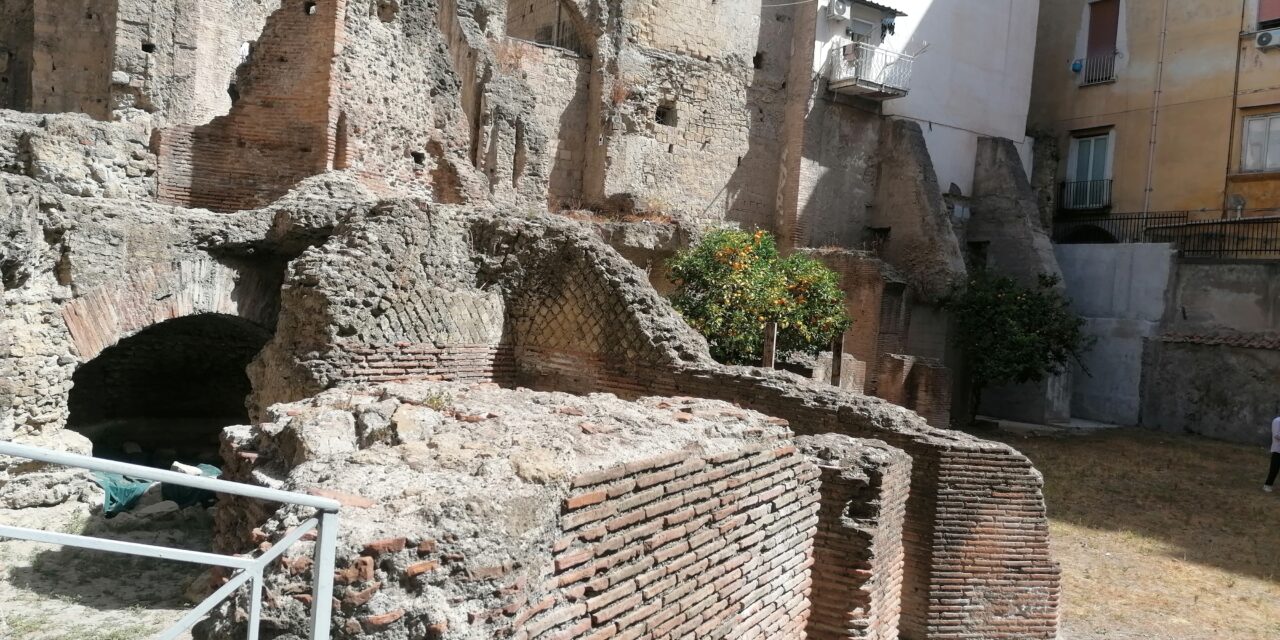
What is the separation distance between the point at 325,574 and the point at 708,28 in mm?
18204

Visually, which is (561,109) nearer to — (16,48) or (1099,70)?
(16,48)

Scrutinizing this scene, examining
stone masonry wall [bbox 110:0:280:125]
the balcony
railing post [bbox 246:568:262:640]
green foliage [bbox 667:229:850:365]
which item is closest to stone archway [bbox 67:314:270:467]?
stone masonry wall [bbox 110:0:280:125]

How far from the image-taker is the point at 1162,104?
1992 cm

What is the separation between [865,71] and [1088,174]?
6.31 m

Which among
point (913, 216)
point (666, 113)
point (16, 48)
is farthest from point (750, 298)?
point (16, 48)

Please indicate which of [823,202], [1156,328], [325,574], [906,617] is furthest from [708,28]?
[325,574]

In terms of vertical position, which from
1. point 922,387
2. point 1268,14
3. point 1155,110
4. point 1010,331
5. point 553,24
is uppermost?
point 1268,14

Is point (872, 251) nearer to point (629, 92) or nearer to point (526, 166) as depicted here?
point (629, 92)

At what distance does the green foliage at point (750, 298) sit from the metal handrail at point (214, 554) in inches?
355

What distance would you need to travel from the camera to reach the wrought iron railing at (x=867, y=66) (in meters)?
19.2

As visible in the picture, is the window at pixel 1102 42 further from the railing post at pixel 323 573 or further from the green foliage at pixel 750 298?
the railing post at pixel 323 573

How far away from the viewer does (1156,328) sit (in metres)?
18.0

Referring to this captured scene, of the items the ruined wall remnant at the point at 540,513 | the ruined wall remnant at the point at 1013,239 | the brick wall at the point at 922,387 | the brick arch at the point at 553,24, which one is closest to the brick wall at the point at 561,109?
the brick arch at the point at 553,24

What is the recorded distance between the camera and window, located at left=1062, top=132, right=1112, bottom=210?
21.0 m
